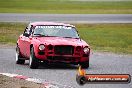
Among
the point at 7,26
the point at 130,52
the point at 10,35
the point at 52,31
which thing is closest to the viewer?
the point at 52,31

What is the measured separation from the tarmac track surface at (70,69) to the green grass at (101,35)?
408 centimetres

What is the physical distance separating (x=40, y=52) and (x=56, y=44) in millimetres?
505

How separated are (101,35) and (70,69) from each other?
1697 centimetres

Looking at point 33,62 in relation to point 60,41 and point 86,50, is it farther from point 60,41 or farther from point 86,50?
point 86,50

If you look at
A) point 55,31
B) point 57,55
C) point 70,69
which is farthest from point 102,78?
point 55,31

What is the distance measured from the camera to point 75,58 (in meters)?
17.3

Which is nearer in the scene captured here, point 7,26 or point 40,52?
point 40,52

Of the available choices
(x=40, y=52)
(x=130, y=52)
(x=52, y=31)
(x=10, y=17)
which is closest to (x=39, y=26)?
(x=52, y=31)

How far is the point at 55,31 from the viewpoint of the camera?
18.7 m

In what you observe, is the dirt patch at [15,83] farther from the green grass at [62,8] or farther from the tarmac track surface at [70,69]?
the green grass at [62,8]

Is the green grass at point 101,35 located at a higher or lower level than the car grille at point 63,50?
lower

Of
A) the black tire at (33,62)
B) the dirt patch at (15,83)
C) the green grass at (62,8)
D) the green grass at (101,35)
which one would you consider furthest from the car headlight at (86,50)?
the green grass at (62,8)

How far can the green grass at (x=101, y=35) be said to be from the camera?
28.1 m

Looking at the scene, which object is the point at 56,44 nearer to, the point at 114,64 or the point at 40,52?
the point at 40,52
